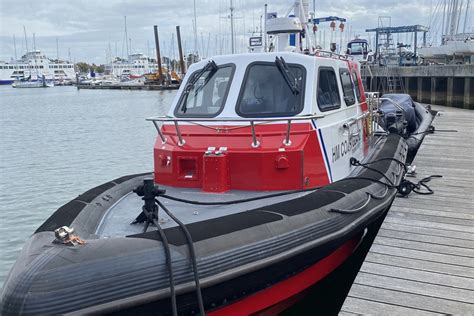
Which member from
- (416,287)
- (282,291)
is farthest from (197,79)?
(416,287)

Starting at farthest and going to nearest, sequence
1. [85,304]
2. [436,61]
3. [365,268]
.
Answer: [436,61] → [365,268] → [85,304]

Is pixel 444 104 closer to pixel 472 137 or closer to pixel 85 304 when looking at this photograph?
pixel 472 137

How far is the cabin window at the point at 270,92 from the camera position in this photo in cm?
496

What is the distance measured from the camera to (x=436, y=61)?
37938mm

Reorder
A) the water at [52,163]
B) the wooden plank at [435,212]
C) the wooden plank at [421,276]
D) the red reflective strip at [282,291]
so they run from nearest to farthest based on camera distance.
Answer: the red reflective strip at [282,291]
the wooden plank at [421,276]
the wooden plank at [435,212]
the water at [52,163]

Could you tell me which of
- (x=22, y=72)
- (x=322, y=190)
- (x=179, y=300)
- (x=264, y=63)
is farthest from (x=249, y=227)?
(x=22, y=72)

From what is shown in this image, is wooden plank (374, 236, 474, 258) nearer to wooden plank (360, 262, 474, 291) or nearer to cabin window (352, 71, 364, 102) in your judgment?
wooden plank (360, 262, 474, 291)

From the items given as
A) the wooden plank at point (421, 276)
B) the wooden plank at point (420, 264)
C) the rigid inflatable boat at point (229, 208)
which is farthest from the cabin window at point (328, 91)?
the wooden plank at point (421, 276)

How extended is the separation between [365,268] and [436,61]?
1489 inches

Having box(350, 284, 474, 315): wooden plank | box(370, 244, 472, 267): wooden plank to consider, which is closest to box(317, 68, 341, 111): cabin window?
box(370, 244, 472, 267): wooden plank

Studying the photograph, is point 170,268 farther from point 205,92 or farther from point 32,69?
point 32,69

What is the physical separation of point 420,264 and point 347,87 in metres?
2.77

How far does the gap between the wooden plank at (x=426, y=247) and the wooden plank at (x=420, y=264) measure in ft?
0.81

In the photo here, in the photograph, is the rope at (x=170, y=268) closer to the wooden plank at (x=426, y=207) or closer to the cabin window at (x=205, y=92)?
the cabin window at (x=205, y=92)
